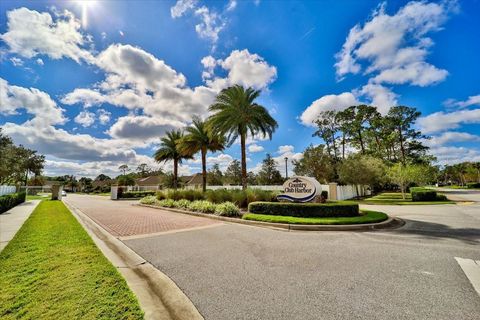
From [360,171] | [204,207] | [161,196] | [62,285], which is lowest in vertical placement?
[62,285]

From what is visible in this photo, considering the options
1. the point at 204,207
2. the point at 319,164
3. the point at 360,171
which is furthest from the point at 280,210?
the point at 319,164

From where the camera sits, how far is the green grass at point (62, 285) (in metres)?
3.23

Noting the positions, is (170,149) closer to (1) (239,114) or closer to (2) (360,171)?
(1) (239,114)

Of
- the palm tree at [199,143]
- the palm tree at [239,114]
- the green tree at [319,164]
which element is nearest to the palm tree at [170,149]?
the palm tree at [199,143]

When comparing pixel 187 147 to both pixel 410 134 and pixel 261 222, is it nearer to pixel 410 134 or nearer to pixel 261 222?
pixel 261 222

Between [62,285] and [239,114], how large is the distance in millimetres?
16265

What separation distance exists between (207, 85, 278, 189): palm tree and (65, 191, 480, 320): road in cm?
1204

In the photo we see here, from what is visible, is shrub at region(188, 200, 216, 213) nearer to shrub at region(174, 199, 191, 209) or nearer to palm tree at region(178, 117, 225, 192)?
shrub at region(174, 199, 191, 209)

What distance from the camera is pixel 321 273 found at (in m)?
4.54

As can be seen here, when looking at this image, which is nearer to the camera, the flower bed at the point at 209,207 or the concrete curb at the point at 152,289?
the concrete curb at the point at 152,289

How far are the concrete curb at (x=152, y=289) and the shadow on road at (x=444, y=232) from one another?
7.94 m

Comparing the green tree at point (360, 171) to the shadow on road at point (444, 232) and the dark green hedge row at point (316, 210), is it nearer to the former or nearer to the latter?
the dark green hedge row at point (316, 210)

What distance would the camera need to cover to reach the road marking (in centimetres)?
404

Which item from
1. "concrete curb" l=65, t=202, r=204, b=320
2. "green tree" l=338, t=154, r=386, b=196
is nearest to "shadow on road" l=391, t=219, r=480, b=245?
"concrete curb" l=65, t=202, r=204, b=320
